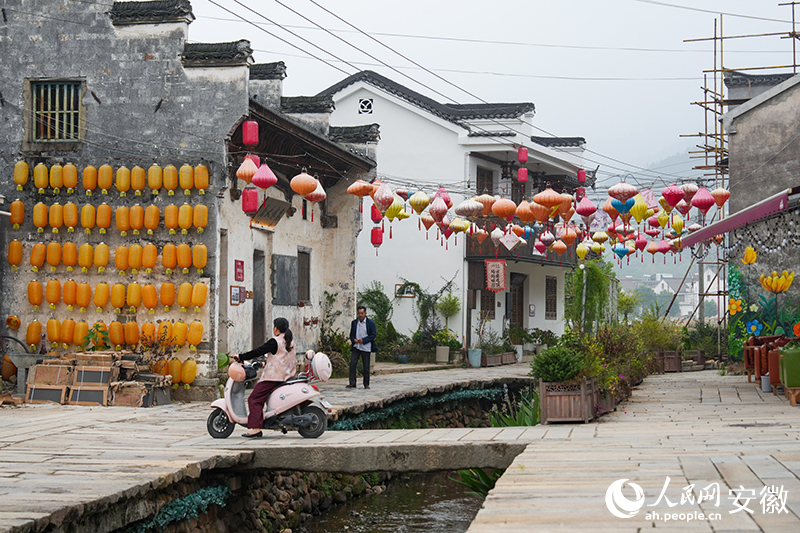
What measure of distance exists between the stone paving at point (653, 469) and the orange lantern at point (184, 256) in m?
6.39

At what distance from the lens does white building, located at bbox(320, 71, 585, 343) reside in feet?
90.2

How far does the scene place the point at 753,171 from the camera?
19.9 m

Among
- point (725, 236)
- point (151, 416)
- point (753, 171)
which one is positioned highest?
point (753, 171)

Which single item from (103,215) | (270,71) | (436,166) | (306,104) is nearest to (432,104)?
(436,166)

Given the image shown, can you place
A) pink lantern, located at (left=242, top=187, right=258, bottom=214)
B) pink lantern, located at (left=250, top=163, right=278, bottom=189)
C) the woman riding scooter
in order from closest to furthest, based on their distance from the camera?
the woman riding scooter → pink lantern, located at (left=250, top=163, right=278, bottom=189) → pink lantern, located at (left=242, top=187, right=258, bottom=214)

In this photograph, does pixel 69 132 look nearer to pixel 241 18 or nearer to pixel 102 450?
pixel 241 18

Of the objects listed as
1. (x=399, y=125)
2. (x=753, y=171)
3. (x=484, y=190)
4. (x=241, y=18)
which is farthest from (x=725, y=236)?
(x=241, y=18)

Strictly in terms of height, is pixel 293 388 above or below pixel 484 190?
below

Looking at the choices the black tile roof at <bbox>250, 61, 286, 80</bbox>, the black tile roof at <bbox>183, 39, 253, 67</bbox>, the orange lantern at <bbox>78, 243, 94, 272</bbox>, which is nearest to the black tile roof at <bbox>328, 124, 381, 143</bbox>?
the black tile roof at <bbox>250, 61, 286, 80</bbox>

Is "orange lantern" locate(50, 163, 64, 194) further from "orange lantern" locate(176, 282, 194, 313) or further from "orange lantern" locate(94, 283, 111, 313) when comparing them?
"orange lantern" locate(176, 282, 194, 313)

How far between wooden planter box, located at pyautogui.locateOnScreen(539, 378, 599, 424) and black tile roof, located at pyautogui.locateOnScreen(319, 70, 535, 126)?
17.0 m

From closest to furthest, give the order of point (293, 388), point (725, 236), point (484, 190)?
point (293, 388) < point (725, 236) < point (484, 190)

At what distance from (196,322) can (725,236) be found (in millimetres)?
13282

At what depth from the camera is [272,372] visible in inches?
402
